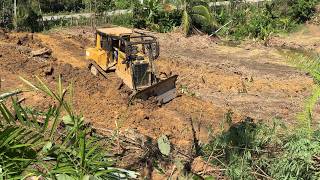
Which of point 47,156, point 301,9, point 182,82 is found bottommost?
point 182,82

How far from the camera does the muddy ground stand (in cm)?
1291

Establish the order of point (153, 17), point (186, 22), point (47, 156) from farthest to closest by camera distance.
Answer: point (153, 17) → point (186, 22) → point (47, 156)

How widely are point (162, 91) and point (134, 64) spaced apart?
1.15 m

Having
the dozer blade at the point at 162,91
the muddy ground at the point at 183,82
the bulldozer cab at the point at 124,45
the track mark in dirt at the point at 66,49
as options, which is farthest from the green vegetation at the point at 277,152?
the track mark in dirt at the point at 66,49

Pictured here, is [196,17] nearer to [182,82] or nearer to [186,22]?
[186,22]

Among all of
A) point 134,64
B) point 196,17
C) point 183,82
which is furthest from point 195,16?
point 134,64

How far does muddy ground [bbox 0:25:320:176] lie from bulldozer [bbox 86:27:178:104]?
316 millimetres

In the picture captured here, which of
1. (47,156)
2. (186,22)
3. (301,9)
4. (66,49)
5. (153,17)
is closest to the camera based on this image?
(47,156)

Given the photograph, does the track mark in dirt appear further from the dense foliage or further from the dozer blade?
the dense foliage

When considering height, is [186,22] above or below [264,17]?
below

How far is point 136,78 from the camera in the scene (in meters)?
13.9

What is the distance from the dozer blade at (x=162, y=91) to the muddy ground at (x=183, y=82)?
0.24 meters

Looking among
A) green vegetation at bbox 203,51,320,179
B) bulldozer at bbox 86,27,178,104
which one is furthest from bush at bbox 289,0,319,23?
green vegetation at bbox 203,51,320,179

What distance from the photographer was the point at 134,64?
1373cm
